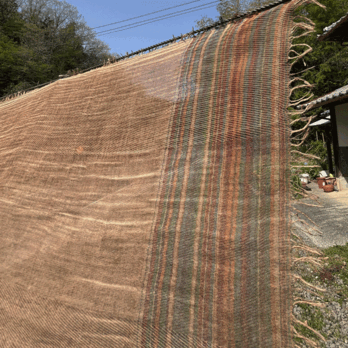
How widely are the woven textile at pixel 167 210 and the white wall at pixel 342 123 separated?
239 inches

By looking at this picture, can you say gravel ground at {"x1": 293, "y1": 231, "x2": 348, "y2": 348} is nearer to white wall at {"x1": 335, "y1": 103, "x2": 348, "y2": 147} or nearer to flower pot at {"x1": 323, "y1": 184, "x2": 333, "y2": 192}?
flower pot at {"x1": 323, "y1": 184, "x2": 333, "y2": 192}

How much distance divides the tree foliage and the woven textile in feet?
44.8

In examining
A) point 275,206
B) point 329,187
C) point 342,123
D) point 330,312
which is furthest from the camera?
point 329,187

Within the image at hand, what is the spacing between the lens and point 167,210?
0.82m

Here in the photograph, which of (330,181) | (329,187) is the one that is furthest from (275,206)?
(330,181)

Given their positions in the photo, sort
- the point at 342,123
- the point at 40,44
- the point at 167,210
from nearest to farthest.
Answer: the point at 167,210 < the point at 342,123 < the point at 40,44

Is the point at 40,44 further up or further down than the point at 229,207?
further up

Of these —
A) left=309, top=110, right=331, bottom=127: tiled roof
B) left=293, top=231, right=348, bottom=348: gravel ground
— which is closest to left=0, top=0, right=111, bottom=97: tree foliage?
left=309, top=110, right=331, bottom=127: tiled roof

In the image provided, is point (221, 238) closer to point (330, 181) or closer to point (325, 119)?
point (330, 181)

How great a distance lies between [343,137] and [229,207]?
21.2 feet

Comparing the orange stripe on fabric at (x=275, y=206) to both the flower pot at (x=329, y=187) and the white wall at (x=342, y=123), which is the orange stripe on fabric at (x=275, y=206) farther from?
the flower pot at (x=329, y=187)

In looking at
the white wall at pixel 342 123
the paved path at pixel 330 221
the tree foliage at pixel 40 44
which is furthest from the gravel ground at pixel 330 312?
the tree foliage at pixel 40 44

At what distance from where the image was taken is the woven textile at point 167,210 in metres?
0.71

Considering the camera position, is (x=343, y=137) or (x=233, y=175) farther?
(x=343, y=137)
